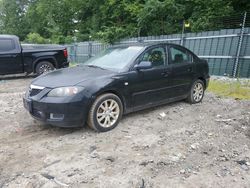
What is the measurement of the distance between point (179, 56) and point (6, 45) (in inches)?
281

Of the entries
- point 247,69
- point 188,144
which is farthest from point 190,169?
point 247,69

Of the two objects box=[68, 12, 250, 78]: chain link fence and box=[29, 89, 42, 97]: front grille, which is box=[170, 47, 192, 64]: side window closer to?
box=[29, 89, 42, 97]: front grille

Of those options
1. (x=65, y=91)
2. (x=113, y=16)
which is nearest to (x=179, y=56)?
(x=65, y=91)

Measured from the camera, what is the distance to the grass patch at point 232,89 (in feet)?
23.9

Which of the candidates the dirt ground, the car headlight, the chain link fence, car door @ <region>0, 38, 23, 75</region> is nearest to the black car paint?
car door @ <region>0, 38, 23, 75</region>

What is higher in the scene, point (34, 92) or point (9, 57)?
point (34, 92)

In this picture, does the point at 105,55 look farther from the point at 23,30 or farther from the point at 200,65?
the point at 23,30

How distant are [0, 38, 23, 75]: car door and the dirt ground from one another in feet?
15.9

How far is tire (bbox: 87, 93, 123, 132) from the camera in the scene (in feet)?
14.4

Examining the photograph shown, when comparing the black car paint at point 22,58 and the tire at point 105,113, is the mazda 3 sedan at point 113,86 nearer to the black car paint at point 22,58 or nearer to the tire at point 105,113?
the tire at point 105,113

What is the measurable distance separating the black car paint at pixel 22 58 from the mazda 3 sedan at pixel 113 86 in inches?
217

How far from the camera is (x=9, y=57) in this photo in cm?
991

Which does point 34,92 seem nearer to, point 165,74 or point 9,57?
point 165,74

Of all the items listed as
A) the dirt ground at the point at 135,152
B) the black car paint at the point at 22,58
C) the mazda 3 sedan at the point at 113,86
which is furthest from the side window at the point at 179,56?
the black car paint at the point at 22,58
